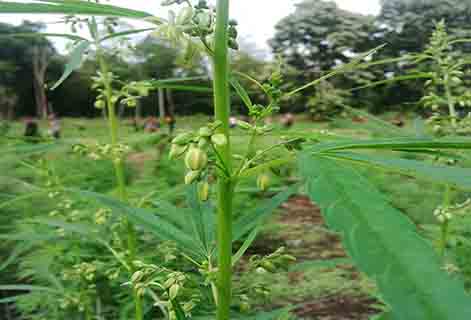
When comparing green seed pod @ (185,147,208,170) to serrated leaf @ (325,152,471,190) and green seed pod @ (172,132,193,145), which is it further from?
serrated leaf @ (325,152,471,190)

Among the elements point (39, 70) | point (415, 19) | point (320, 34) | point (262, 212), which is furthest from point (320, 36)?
point (262, 212)

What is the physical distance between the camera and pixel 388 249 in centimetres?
30

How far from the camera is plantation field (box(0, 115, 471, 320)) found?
1.34m

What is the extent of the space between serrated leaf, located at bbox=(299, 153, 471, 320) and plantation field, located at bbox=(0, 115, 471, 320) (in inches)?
8.9

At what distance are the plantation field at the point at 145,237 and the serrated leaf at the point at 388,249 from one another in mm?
225

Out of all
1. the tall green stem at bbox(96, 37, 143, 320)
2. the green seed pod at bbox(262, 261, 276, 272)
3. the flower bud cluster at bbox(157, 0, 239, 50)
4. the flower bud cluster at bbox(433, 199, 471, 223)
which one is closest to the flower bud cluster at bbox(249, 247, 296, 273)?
the green seed pod at bbox(262, 261, 276, 272)

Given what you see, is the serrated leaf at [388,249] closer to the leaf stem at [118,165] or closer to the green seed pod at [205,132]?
the green seed pod at [205,132]

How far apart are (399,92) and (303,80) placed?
11.7 ft

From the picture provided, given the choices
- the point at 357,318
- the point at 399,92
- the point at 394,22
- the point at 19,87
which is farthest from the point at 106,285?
the point at 19,87

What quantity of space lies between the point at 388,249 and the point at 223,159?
0.35 meters

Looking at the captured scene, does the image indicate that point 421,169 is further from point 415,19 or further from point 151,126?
point 415,19

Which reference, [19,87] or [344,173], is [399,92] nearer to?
[19,87]

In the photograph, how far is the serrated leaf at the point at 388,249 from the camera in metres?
0.26

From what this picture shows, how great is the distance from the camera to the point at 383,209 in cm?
34
